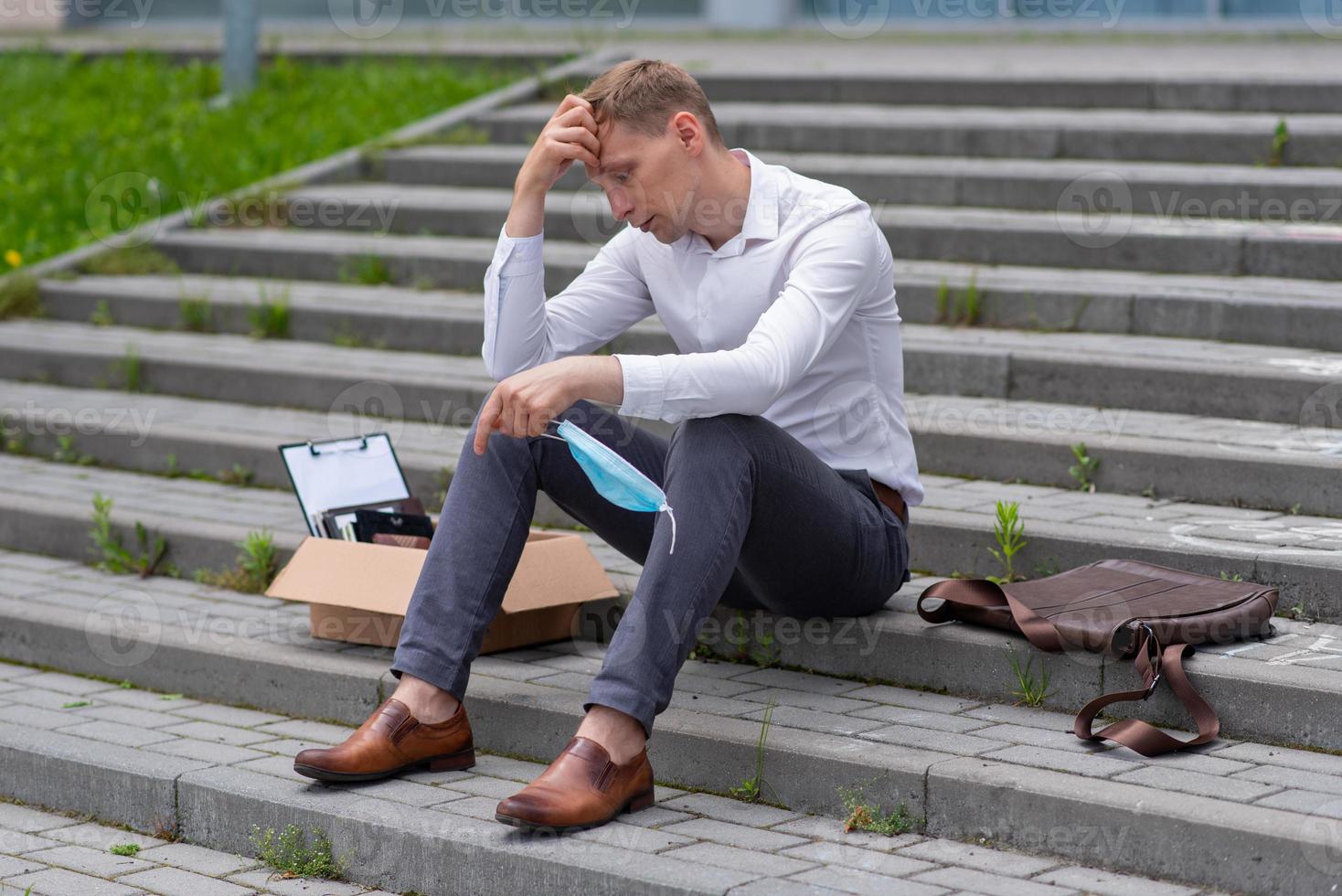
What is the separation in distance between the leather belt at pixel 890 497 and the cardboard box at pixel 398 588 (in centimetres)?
82

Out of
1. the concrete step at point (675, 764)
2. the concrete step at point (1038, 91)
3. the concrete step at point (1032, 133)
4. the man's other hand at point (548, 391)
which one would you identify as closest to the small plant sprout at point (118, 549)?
the concrete step at point (675, 764)

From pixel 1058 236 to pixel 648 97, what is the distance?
3137mm

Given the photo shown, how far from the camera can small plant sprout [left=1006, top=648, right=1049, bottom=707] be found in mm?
3744

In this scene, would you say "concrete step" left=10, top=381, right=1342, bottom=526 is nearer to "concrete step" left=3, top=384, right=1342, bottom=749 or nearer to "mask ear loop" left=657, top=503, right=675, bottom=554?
"concrete step" left=3, top=384, right=1342, bottom=749

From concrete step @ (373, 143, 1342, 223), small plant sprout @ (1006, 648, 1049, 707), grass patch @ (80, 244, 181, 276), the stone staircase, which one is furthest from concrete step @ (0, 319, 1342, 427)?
small plant sprout @ (1006, 648, 1049, 707)

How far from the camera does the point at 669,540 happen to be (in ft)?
11.0

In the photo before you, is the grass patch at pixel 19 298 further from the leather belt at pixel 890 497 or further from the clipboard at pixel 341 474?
the leather belt at pixel 890 497

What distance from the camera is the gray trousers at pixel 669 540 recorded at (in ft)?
11.0

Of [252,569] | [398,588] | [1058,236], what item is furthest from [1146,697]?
[1058,236]

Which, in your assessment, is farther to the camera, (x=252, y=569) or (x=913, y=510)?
(x=252, y=569)

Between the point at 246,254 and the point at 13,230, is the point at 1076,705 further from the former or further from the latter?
the point at 13,230

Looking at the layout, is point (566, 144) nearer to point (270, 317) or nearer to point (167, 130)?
A: point (270, 317)

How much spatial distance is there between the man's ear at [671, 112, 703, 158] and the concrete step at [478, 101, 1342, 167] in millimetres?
3921

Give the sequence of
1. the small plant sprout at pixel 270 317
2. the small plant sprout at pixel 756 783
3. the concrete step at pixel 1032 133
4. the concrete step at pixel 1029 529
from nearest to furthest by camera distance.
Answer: the small plant sprout at pixel 756 783 → the concrete step at pixel 1029 529 → the concrete step at pixel 1032 133 → the small plant sprout at pixel 270 317
